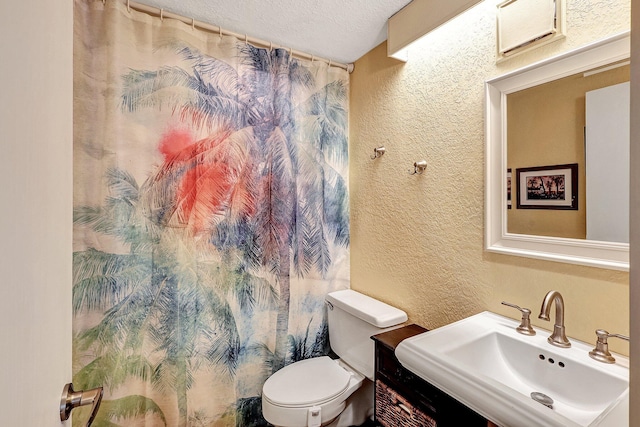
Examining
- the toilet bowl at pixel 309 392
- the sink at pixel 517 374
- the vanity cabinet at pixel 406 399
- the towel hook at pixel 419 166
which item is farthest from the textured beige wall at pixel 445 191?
the toilet bowl at pixel 309 392

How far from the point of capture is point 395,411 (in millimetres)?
1245

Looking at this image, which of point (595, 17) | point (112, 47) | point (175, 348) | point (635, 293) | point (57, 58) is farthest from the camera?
point (175, 348)

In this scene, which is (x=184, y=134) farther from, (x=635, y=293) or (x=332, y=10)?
(x=635, y=293)

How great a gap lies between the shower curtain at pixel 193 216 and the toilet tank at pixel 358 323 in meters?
0.13

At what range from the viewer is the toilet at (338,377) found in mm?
1393

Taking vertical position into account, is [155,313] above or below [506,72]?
below

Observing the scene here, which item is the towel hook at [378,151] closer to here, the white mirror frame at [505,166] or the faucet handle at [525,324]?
the white mirror frame at [505,166]

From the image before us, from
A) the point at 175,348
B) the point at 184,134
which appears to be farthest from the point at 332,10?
the point at 175,348

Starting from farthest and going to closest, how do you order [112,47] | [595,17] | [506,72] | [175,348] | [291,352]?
[291,352], [175,348], [112,47], [506,72], [595,17]

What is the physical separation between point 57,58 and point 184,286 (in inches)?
47.9

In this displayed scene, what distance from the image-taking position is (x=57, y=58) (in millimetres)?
537

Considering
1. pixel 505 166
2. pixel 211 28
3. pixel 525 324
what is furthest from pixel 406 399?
pixel 211 28

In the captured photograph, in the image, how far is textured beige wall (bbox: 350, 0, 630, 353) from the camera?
997mm

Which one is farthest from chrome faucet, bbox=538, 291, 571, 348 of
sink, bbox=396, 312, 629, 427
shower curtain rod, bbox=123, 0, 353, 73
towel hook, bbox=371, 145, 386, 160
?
shower curtain rod, bbox=123, 0, 353, 73
